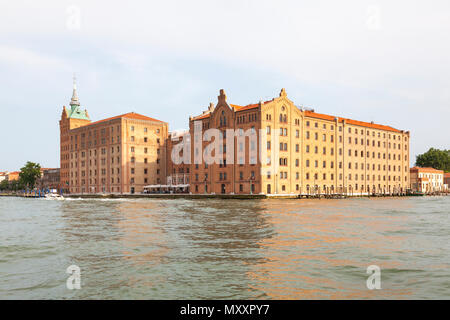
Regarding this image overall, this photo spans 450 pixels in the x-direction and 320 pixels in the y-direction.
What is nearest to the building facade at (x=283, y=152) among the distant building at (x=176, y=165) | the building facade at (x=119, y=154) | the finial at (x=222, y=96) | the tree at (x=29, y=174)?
the finial at (x=222, y=96)

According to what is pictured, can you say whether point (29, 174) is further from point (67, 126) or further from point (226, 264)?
point (226, 264)

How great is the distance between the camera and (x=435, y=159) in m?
155

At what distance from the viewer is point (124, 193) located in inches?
4222

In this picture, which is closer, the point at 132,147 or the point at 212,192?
the point at 212,192

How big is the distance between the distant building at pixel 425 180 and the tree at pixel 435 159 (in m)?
14.3

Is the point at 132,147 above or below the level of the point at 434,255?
above

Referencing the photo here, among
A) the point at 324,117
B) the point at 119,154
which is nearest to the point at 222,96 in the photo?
the point at 324,117

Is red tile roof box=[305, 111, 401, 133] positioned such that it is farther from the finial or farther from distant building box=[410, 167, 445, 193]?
distant building box=[410, 167, 445, 193]

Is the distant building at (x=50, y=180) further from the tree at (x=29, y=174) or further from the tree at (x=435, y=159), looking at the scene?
the tree at (x=435, y=159)

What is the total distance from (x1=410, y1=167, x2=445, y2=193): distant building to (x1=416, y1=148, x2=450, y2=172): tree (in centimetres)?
1427

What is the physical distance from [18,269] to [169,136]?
104940mm

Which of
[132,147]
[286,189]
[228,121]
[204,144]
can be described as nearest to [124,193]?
[132,147]

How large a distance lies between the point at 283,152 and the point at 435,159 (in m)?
99.7
